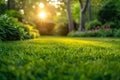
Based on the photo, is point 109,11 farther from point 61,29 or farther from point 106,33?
point 61,29

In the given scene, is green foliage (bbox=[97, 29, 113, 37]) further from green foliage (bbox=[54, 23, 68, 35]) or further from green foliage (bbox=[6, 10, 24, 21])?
green foliage (bbox=[54, 23, 68, 35])

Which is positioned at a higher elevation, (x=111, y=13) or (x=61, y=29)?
(x=111, y=13)

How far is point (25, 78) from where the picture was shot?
6.68ft

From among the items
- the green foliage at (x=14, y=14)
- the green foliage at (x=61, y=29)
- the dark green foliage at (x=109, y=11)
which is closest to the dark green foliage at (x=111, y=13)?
the dark green foliage at (x=109, y=11)

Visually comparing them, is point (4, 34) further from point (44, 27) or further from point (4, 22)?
point (44, 27)

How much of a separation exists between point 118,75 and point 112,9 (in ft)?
60.4

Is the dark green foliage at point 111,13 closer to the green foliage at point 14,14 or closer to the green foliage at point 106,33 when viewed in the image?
the green foliage at point 106,33

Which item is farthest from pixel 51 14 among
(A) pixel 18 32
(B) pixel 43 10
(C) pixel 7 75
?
(C) pixel 7 75

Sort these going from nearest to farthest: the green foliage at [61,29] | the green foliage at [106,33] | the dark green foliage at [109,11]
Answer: the green foliage at [106,33] < the dark green foliage at [109,11] < the green foliage at [61,29]

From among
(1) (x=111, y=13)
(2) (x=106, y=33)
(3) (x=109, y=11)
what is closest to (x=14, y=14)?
(2) (x=106, y=33)

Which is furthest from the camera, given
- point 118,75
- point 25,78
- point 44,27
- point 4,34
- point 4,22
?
point 44,27

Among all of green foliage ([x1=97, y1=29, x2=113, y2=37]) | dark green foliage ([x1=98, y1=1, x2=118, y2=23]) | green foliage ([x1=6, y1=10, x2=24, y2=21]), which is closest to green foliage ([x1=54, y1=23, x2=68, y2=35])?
dark green foliage ([x1=98, y1=1, x2=118, y2=23])

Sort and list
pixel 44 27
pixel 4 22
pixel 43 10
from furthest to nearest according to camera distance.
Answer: pixel 43 10 < pixel 44 27 < pixel 4 22

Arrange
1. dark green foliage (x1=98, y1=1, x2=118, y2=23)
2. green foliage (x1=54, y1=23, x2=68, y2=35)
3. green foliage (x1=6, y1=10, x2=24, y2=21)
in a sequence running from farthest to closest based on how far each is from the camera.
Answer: green foliage (x1=54, y1=23, x2=68, y2=35) → dark green foliage (x1=98, y1=1, x2=118, y2=23) → green foliage (x1=6, y1=10, x2=24, y2=21)
